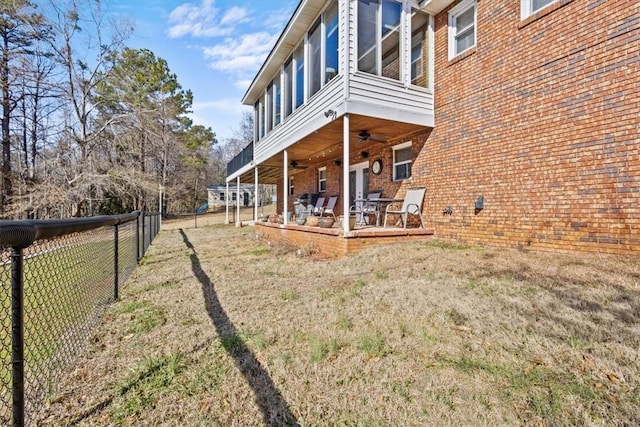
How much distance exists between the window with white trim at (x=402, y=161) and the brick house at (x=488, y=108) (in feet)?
0.12

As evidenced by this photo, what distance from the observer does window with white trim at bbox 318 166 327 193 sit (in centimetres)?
1195

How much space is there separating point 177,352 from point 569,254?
5128mm

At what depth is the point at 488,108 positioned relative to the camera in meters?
5.91

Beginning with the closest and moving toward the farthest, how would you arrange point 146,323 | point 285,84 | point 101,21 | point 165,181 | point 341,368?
point 341,368 < point 146,323 < point 285,84 < point 101,21 < point 165,181

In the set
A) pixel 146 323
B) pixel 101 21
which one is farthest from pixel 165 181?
pixel 146 323

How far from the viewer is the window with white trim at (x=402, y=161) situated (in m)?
7.84

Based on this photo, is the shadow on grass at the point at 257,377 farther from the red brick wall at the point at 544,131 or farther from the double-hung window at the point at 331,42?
the double-hung window at the point at 331,42

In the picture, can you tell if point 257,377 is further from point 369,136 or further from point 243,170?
point 243,170

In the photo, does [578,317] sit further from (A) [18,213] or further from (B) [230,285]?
(A) [18,213]

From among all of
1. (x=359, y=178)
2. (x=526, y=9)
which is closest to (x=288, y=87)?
(x=359, y=178)

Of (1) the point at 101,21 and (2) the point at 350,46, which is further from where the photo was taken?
(1) the point at 101,21

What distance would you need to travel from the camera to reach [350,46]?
6227 mm

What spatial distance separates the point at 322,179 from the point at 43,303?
33.3ft

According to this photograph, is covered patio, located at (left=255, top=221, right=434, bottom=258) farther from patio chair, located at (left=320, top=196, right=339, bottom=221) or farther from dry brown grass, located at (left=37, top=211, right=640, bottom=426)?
patio chair, located at (left=320, top=196, right=339, bottom=221)
